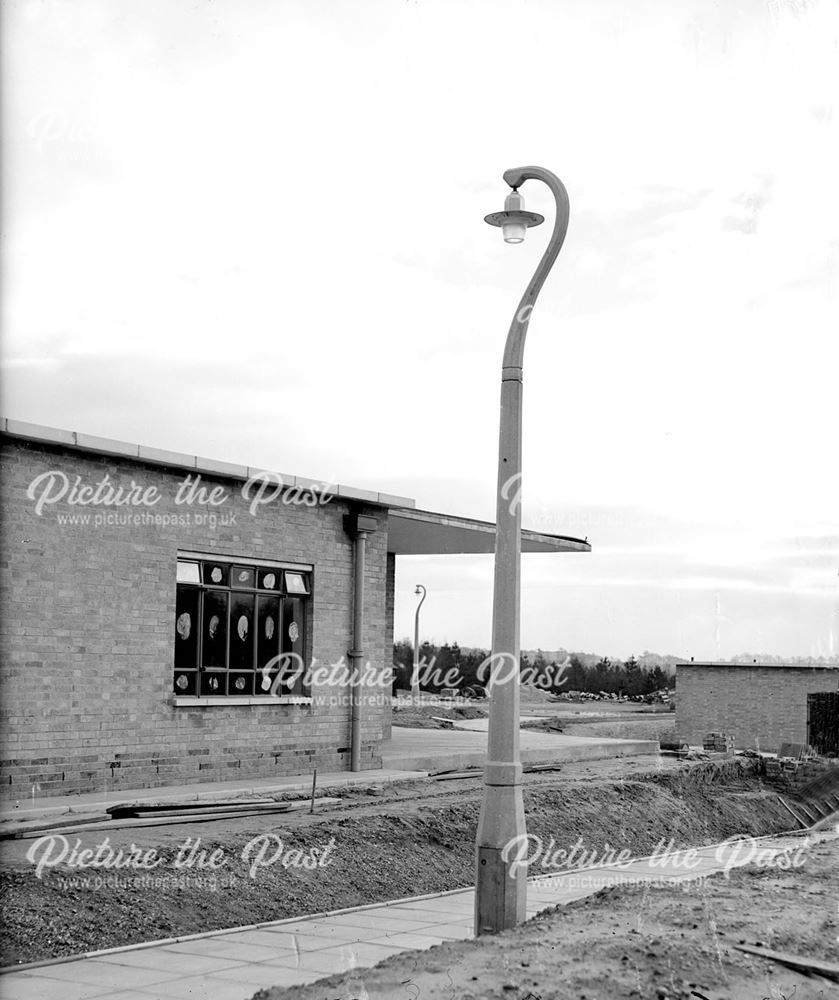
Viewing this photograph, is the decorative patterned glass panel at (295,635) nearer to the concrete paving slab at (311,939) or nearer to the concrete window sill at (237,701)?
the concrete window sill at (237,701)

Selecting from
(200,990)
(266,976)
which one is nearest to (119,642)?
(266,976)

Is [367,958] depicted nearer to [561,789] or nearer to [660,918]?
[660,918]

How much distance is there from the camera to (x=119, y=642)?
16234 mm

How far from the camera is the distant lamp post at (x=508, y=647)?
30.8 ft

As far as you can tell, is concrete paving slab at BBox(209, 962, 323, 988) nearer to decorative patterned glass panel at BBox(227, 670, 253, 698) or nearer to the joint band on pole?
the joint band on pole

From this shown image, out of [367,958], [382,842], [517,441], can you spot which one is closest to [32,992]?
[367,958]

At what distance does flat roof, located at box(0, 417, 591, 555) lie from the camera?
1514cm

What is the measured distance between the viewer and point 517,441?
9.94 meters

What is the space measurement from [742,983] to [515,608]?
306cm

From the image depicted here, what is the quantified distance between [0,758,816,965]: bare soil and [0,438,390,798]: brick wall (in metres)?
2.05

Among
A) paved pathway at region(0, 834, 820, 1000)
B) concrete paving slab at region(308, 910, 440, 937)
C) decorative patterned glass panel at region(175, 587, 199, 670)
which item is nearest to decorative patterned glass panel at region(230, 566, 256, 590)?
decorative patterned glass panel at region(175, 587, 199, 670)

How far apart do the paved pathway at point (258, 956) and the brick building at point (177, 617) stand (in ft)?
18.3

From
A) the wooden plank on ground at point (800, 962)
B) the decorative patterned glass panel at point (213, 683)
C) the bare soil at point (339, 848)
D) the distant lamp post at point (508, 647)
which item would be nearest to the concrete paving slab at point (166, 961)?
the bare soil at point (339, 848)

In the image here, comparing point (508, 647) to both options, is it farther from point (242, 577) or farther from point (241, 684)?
point (241, 684)
